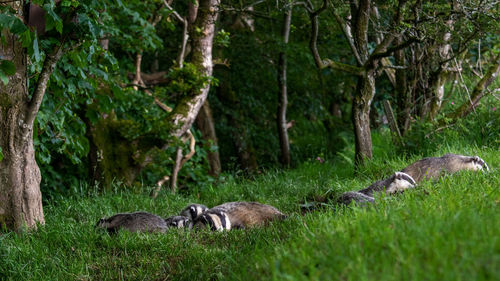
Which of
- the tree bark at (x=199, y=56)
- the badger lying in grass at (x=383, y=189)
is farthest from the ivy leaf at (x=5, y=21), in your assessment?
the tree bark at (x=199, y=56)

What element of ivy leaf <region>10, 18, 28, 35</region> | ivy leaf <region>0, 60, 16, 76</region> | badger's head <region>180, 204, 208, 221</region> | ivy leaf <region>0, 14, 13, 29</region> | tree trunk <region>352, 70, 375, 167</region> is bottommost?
badger's head <region>180, 204, 208, 221</region>

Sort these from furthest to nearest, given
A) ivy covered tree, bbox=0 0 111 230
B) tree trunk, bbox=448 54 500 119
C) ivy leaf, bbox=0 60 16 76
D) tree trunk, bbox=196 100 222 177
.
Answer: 1. tree trunk, bbox=196 100 222 177
2. tree trunk, bbox=448 54 500 119
3. ivy covered tree, bbox=0 0 111 230
4. ivy leaf, bbox=0 60 16 76

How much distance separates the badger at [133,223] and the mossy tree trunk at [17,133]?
2.72 ft

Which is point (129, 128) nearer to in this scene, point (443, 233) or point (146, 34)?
point (146, 34)

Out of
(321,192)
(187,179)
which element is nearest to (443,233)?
(321,192)

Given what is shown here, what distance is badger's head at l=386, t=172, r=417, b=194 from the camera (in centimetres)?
588

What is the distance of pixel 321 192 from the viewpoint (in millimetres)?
7133

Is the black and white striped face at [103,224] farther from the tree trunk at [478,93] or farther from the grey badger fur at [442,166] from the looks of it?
the tree trunk at [478,93]

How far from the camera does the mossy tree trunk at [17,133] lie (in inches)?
233

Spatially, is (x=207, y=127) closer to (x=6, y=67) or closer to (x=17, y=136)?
(x=17, y=136)

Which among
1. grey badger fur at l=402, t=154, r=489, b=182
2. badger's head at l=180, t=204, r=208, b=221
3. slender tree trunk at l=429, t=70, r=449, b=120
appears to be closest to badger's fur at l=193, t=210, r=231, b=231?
badger's head at l=180, t=204, r=208, b=221

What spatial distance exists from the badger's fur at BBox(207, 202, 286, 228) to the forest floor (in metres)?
0.43

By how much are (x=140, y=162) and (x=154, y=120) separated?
0.78m

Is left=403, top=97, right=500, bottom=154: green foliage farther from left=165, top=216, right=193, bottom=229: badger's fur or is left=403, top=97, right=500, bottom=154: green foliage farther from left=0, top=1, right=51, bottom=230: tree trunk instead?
left=0, top=1, right=51, bottom=230: tree trunk
